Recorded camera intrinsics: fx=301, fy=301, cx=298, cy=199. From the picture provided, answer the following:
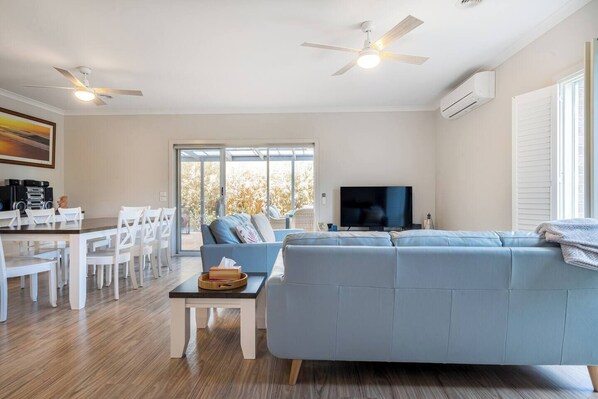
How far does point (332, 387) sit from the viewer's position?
1.62 m

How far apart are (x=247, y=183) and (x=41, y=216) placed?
282 cm

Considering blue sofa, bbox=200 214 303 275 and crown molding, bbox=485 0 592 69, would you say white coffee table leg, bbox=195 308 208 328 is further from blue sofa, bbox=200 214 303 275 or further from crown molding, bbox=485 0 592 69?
crown molding, bbox=485 0 592 69

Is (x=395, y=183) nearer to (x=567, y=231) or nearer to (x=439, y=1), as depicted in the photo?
(x=439, y=1)

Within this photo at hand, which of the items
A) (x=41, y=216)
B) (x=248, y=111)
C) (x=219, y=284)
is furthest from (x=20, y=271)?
(x=248, y=111)

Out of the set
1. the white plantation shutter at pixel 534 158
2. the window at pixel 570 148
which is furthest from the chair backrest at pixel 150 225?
the window at pixel 570 148

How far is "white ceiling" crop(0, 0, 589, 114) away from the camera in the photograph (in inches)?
95.0

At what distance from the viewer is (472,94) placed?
3.52 metres

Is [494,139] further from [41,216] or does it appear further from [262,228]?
[41,216]

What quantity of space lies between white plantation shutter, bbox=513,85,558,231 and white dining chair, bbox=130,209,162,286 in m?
4.09

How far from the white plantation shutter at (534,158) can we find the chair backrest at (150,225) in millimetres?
4105

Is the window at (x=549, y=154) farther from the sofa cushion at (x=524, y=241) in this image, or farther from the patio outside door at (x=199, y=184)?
the patio outside door at (x=199, y=184)

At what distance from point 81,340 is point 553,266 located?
298cm

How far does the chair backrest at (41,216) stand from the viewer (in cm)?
333

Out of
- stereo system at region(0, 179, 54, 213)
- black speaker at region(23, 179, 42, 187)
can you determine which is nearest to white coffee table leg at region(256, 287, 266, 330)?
stereo system at region(0, 179, 54, 213)
